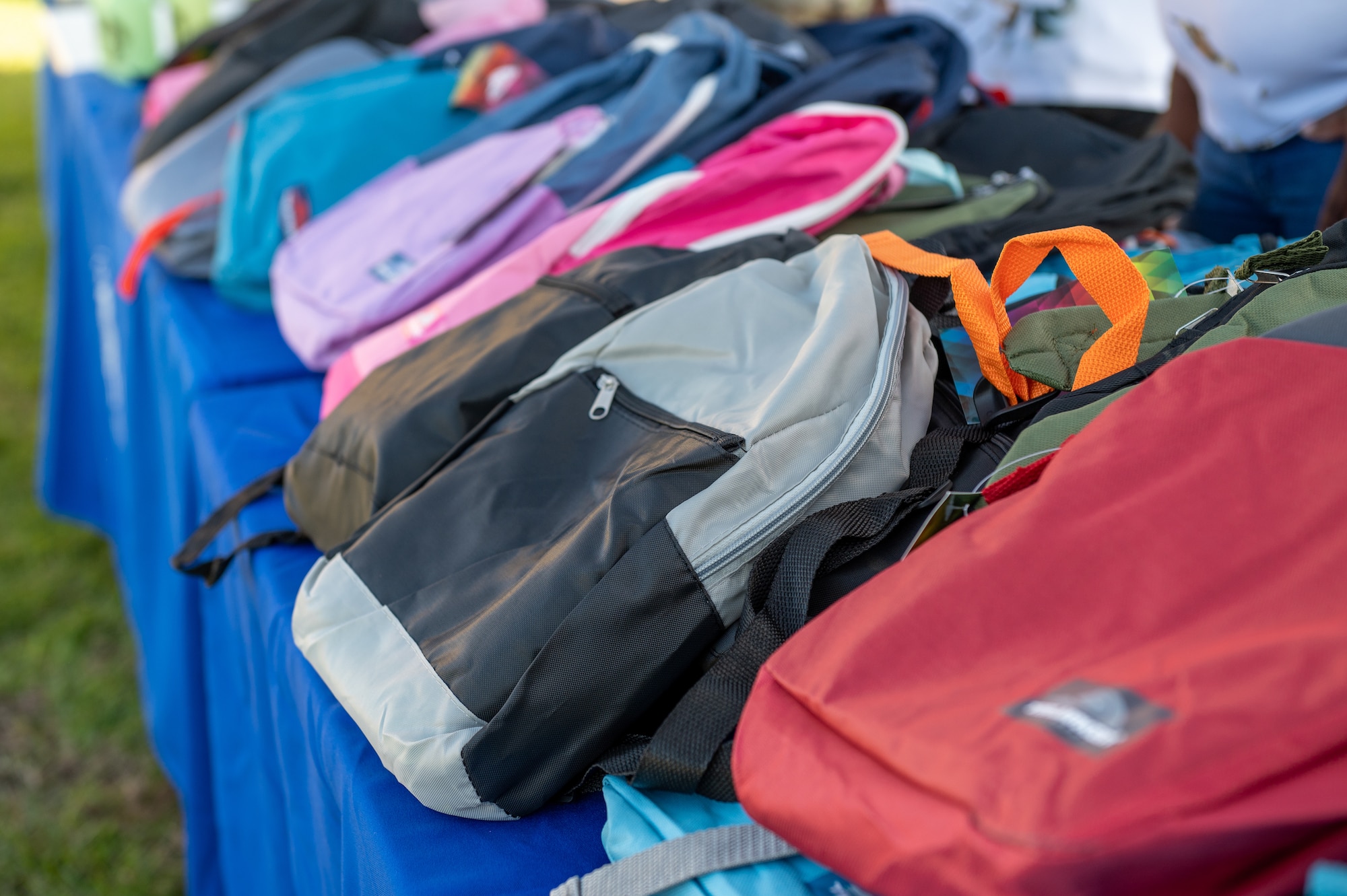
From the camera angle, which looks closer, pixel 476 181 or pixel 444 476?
pixel 444 476

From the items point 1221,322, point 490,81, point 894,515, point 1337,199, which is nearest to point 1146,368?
point 1221,322

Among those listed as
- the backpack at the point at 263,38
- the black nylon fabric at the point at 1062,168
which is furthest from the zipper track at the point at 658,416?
the backpack at the point at 263,38

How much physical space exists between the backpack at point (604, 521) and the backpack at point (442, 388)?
0.04 meters

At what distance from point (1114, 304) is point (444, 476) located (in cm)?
47

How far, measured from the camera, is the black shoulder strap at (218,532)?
864 mm

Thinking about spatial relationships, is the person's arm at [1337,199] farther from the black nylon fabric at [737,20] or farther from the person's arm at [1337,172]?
the black nylon fabric at [737,20]

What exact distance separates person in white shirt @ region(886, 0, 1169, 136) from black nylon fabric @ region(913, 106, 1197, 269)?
0.43 meters

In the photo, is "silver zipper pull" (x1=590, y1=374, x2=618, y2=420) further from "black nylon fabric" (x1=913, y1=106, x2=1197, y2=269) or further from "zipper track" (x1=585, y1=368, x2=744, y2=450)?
"black nylon fabric" (x1=913, y1=106, x2=1197, y2=269)

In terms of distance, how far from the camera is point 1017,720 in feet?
1.22

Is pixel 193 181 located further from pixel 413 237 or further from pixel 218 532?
pixel 218 532

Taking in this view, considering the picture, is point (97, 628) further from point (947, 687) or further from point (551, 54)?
point (947, 687)

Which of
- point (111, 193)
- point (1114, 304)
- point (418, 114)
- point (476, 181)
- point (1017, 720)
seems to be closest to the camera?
point (1017, 720)

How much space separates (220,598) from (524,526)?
0.50 meters

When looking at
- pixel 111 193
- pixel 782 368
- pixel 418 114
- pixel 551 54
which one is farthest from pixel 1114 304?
pixel 111 193
